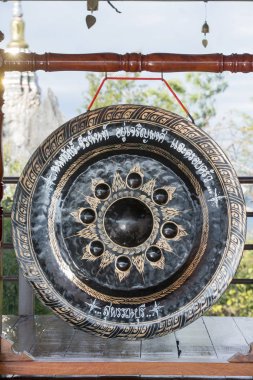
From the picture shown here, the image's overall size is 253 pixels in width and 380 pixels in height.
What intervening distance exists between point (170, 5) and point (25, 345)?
13848mm

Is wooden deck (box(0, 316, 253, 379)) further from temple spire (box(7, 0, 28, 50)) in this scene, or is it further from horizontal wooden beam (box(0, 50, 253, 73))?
temple spire (box(7, 0, 28, 50))

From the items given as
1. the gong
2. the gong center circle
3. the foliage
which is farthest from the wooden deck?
the foliage

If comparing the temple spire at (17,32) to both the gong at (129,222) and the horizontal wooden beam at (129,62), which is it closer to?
the horizontal wooden beam at (129,62)

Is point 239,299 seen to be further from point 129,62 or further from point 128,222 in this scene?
point 129,62

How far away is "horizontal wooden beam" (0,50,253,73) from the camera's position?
2.55m

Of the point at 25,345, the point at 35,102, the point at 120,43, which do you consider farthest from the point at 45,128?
the point at 25,345

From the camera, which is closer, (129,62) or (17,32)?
(129,62)

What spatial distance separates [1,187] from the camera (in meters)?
2.61

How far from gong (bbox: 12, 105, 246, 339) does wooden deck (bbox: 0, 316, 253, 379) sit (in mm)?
155

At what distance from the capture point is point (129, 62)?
254 cm

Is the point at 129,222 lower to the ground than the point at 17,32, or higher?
lower

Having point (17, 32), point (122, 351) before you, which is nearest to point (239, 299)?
point (122, 351)

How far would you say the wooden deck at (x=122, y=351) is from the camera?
2.53 metres

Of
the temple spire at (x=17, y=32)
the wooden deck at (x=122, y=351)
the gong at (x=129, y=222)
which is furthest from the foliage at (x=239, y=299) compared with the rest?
the temple spire at (x=17, y=32)
